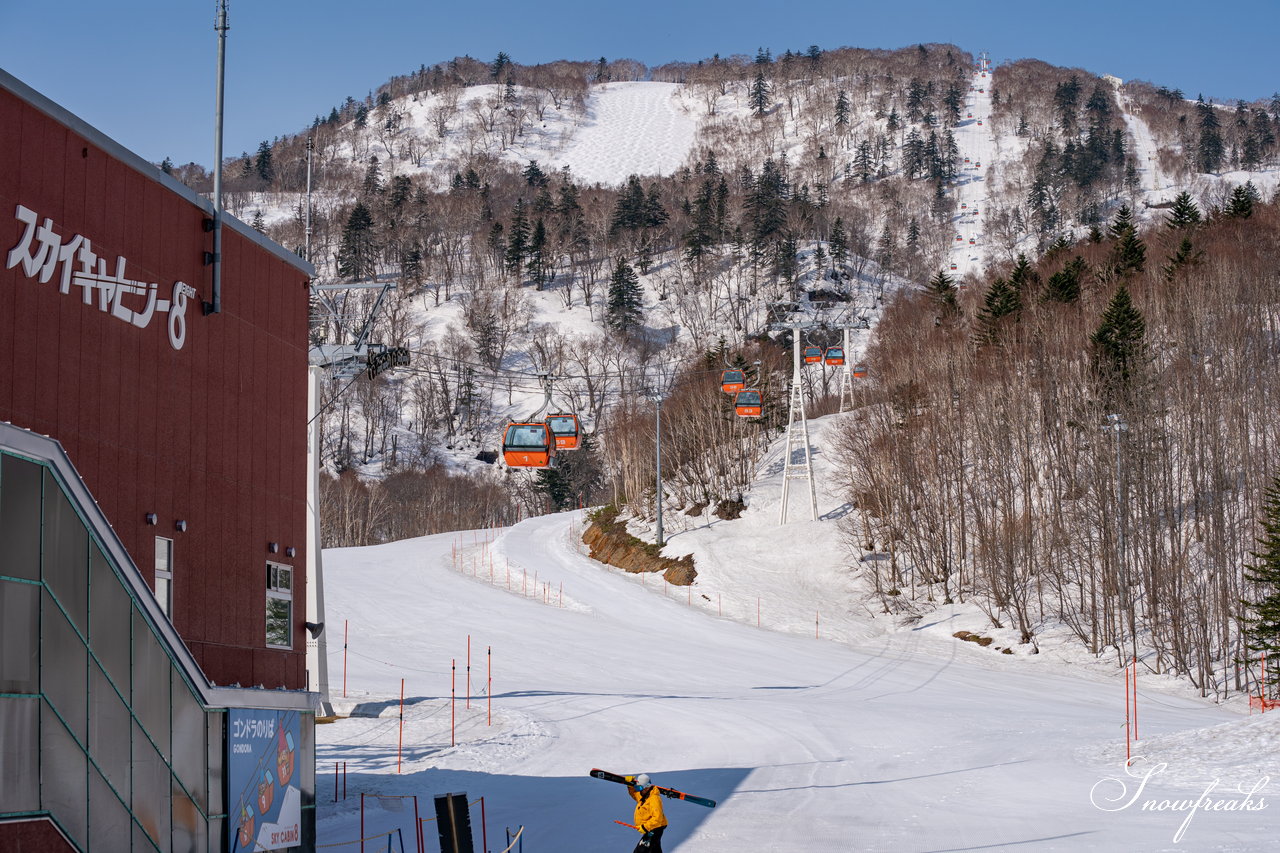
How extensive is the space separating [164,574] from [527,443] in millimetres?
18756

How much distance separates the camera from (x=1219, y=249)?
60.2 meters

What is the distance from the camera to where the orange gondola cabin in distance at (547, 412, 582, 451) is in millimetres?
34344

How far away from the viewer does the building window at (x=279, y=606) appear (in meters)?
16.7

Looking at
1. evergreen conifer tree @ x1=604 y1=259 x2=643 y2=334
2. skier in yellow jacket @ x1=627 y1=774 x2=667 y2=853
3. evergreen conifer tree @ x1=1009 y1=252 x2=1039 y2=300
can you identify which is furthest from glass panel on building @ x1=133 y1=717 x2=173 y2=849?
evergreen conifer tree @ x1=604 y1=259 x2=643 y2=334

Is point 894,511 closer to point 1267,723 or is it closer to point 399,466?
point 1267,723

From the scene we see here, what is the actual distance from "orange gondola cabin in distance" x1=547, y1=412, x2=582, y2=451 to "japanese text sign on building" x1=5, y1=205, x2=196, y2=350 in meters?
20.0

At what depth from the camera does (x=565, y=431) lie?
114 ft

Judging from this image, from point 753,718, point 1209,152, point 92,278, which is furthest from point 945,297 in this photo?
point 1209,152

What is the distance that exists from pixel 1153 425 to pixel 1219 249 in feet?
70.8

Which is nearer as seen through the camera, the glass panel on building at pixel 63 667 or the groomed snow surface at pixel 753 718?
the glass panel on building at pixel 63 667

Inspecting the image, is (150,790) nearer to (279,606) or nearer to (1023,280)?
(279,606)

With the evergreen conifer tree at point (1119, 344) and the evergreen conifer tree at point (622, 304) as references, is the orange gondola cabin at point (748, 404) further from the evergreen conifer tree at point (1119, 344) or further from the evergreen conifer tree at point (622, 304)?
the evergreen conifer tree at point (622, 304)

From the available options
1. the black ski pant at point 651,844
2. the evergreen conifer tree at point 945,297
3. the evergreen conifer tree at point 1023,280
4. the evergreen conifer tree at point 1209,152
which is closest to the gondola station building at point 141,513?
the black ski pant at point 651,844

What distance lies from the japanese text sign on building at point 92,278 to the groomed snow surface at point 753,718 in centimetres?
813
